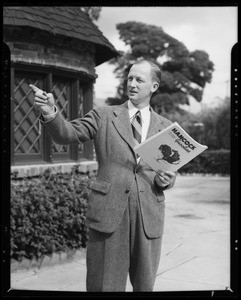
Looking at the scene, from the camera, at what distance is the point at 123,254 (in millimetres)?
2438

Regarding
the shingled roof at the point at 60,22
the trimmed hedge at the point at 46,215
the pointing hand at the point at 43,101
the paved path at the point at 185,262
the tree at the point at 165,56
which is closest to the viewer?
the pointing hand at the point at 43,101

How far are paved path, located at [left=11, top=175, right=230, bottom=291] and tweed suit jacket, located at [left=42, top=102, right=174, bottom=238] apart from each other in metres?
1.68

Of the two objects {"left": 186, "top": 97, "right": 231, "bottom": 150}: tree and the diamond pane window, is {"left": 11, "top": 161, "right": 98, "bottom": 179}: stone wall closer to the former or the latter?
the diamond pane window

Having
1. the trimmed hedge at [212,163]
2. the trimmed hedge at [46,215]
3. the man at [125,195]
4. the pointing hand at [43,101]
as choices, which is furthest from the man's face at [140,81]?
the trimmed hedge at [212,163]

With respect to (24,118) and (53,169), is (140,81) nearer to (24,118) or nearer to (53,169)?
(24,118)

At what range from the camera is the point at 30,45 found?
16.0ft

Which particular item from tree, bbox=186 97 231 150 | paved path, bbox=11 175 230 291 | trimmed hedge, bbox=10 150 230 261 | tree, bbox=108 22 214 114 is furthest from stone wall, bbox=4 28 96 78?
tree, bbox=186 97 231 150

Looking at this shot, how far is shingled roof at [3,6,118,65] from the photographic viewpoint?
4.62 m

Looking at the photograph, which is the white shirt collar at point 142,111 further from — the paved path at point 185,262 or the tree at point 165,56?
the paved path at point 185,262

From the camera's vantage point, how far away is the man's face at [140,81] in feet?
7.88

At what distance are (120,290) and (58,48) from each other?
3.30m

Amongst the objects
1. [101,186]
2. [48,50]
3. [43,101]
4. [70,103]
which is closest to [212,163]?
[70,103]

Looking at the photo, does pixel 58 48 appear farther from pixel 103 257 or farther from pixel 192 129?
pixel 192 129

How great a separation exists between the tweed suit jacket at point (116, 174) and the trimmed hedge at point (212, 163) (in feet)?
46.8
